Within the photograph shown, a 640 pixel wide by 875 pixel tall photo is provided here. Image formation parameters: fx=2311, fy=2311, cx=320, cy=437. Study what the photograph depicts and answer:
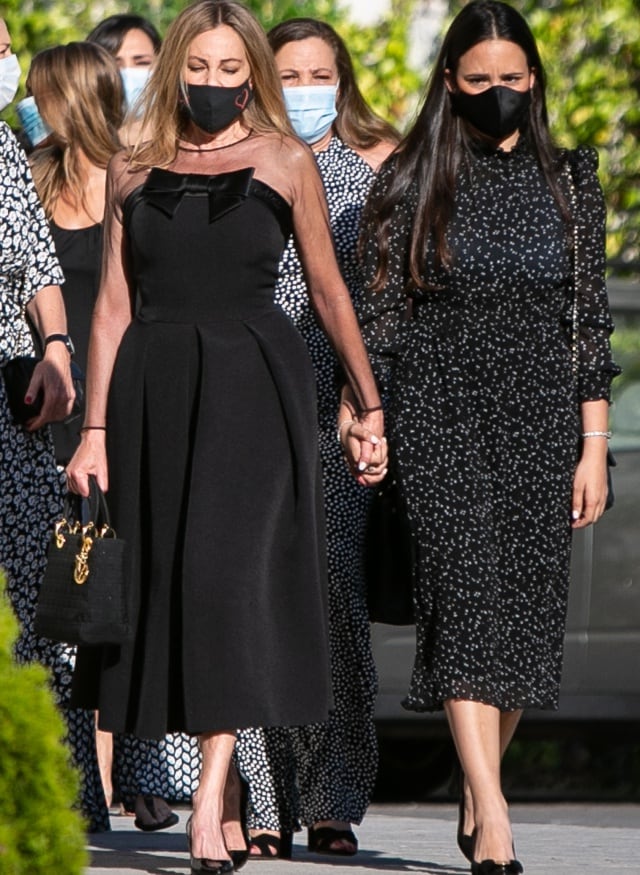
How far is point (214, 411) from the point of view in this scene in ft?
17.2

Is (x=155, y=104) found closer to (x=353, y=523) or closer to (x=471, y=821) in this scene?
(x=353, y=523)

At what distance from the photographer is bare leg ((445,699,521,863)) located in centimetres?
526

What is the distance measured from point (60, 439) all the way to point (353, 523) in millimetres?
873

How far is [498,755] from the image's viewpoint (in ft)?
17.8

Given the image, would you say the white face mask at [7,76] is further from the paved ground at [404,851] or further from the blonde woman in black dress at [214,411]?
the paved ground at [404,851]

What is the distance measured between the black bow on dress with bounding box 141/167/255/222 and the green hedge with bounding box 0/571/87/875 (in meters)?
2.25

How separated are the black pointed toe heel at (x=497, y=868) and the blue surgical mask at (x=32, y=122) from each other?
2.72 m

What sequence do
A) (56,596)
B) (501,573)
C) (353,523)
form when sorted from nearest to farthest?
(56,596) → (501,573) → (353,523)

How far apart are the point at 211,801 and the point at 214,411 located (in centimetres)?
87

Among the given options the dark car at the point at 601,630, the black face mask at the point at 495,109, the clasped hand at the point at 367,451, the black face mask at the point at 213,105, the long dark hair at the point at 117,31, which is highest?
the long dark hair at the point at 117,31

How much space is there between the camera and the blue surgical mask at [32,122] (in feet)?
22.6

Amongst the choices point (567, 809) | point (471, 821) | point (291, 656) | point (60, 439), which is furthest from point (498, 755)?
point (567, 809)

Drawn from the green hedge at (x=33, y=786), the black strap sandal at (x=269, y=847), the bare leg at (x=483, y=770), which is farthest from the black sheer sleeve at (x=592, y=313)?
the green hedge at (x=33, y=786)

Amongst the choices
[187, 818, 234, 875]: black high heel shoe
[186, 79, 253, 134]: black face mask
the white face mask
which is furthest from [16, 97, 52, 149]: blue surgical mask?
[187, 818, 234, 875]: black high heel shoe
